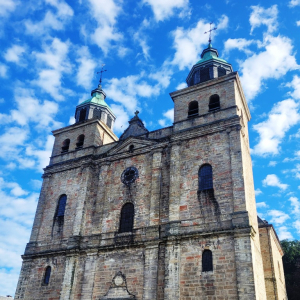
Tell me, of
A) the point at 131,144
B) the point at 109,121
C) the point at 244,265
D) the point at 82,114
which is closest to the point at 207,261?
the point at 244,265

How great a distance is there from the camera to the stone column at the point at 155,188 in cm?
1878

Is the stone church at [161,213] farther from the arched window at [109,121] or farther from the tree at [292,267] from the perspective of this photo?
the tree at [292,267]

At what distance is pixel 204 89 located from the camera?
2209 cm

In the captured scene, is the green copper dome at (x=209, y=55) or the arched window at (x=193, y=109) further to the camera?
the green copper dome at (x=209, y=55)

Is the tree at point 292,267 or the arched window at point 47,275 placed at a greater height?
the tree at point 292,267

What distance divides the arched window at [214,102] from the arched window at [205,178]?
4.14m

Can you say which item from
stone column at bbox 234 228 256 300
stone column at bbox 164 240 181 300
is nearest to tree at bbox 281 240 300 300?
stone column at bbox 234 228 256 300

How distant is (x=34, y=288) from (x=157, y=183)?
9.27 m

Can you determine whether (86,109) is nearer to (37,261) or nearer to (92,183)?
(92,183)

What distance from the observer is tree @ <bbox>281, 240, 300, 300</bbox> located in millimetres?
31109

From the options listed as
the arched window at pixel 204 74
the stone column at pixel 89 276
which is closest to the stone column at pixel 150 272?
the stone column at pixel 89 276

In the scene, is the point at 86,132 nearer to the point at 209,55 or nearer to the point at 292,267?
the point at 209,55

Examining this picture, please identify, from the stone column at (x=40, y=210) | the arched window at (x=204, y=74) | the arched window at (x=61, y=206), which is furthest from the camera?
the arched window at (x=204, y=74)

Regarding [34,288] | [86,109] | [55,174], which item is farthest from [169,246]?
[86,109]
